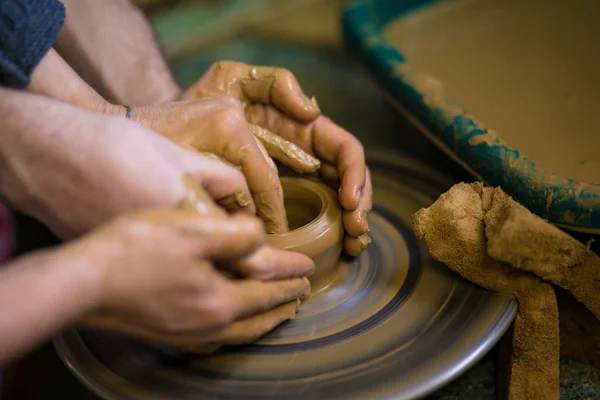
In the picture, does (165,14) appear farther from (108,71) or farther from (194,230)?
(194,230)

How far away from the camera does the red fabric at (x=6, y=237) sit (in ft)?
6.87

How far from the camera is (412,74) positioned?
71.9 inches

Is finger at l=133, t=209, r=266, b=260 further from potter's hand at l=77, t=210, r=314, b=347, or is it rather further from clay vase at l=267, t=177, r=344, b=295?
clay vase at l=267, t=177, r=344, b=295

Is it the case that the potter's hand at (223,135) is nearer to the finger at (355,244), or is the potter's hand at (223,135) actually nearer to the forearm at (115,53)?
the finger at (355,244)

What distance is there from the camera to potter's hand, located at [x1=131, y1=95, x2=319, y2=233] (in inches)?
47.9

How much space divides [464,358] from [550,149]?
0.91 m

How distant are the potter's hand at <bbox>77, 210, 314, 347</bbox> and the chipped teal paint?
72 cm

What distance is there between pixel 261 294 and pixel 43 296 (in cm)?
38

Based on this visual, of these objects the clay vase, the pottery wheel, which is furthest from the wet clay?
the clay vase

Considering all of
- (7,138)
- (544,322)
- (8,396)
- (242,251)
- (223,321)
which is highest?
(7,138)

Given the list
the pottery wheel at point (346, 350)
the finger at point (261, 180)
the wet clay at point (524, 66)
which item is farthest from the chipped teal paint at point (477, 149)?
the finger at point (261, 180)

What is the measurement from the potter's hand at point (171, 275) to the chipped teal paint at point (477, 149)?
720 millimetres

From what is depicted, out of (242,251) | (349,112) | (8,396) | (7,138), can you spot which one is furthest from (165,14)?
(242,251)

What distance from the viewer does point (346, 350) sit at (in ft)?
3.86
